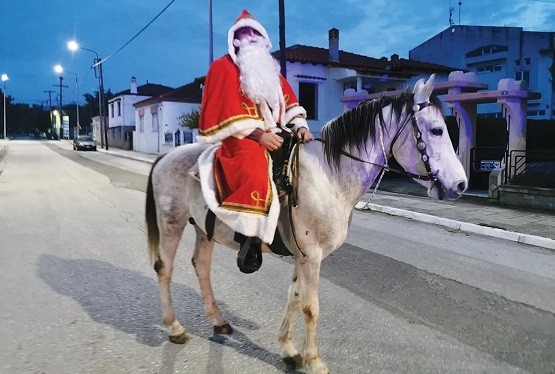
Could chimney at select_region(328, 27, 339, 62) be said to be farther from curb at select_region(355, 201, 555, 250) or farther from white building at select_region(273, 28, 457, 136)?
curb at select_region(355, 201, 555, 250)

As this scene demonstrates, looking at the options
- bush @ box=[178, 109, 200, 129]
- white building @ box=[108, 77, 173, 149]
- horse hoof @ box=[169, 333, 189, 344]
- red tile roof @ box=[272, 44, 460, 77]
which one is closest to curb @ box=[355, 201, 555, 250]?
horse hoof @ box=[169, 333, 189, 344]

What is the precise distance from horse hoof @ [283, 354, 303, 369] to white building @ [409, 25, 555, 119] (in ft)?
107

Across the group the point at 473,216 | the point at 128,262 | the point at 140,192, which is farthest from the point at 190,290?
the point at 140,192

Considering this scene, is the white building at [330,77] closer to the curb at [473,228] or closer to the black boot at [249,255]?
the curb at [473,228]

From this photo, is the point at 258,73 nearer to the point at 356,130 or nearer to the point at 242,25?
the point at 242,25

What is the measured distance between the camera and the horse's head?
116 inches

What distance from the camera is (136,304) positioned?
4457 millimetres

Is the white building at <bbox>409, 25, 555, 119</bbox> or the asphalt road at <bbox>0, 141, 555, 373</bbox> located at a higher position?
the white building at <bbox>409, 25, 555, 119</bbox>

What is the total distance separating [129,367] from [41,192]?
11068 mm

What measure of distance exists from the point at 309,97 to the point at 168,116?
12258 mm

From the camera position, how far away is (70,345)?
356cm

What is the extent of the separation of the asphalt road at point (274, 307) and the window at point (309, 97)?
60.8ft

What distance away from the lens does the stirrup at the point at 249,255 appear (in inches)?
127

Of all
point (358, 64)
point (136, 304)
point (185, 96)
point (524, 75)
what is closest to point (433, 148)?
point (136, 304)
